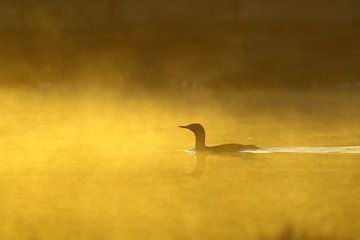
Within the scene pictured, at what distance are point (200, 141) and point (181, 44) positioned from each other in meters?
5.32

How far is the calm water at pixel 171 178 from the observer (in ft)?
19.1

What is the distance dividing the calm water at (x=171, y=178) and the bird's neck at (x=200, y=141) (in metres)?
0.10

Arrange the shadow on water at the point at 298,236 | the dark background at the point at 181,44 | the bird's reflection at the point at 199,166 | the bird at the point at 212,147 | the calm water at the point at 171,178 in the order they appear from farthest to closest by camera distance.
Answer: the dark background at the point at 181,44 < the bird at the point at 212,147 < the bird's reflection at the point at 199,166 < the calm water at the point at 171,178 < the shadow on water at the point at 298,236

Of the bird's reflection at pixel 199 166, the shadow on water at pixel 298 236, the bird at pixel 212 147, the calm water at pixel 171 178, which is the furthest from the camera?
the bird at pixel 212 147

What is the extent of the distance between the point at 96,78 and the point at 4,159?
202 inches

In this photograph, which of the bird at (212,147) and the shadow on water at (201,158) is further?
the bird at (212,147)

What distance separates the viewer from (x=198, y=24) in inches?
542

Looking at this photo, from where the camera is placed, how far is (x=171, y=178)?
285 inches

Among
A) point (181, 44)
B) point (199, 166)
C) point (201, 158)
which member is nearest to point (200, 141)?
point (201, 158)

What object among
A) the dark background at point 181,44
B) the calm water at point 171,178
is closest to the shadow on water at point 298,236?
the calm water at point 171,178

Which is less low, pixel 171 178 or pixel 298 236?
pixel 171 178

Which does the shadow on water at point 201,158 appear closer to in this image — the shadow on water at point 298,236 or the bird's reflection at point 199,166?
the bird's reflection at point 199,166

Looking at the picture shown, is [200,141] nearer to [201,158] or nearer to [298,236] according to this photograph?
[201,158]

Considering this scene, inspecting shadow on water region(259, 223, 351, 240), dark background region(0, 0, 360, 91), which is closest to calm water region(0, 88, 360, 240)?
shadow on water region(259, 223, 351, 240)
